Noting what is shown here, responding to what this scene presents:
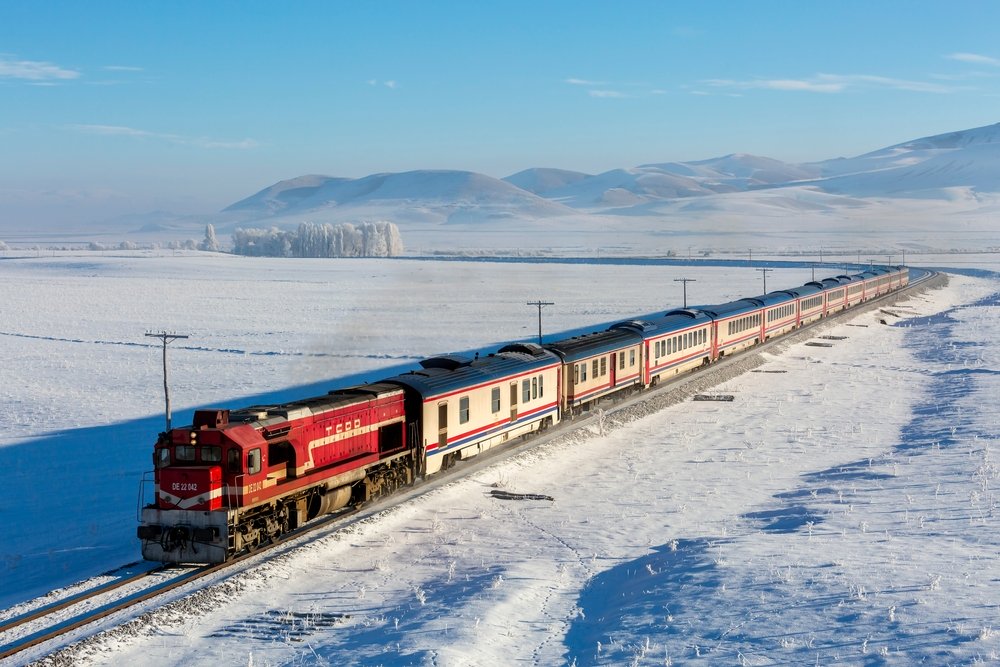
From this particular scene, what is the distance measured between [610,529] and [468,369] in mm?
8752

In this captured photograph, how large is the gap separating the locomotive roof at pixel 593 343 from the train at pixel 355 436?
7 cm

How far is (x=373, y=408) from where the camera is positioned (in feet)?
88.4

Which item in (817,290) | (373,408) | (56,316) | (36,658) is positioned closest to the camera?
(36,658)

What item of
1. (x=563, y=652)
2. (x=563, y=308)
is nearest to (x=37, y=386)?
(x=563, y=652)

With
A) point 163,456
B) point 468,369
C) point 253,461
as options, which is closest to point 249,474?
point 253,461

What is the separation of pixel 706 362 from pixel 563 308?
43.0m

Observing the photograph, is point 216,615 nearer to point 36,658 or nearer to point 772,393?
point 36,658

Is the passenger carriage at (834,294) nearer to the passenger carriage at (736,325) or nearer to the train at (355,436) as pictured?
the passenger carriage at (736,325)

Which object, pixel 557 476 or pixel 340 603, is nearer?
pixel 340 603

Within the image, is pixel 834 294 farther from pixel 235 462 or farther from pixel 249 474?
pixel 235 462

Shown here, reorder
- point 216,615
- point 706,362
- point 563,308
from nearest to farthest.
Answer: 1. point 216,615
2. point 706,362
3. point 563,308

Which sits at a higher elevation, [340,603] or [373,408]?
[373,408]

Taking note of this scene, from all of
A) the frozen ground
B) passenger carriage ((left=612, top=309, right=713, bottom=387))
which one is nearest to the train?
passenger carriage ((left=612, top=309, right=713, bottom=387))

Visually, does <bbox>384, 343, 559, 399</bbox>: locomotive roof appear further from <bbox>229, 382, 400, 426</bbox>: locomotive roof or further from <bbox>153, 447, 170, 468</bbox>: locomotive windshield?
<bbox>153, 447, 170, 468</bbox>: locomotive windshield
